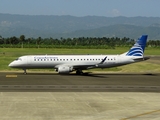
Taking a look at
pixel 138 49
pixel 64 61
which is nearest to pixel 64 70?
pixel 64 61

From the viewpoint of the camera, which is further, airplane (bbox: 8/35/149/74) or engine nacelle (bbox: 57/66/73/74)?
airplane (bbox: 8/35/149/74)

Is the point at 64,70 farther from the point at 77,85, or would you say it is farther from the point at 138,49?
the point at 138,49

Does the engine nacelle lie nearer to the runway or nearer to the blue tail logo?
the runway

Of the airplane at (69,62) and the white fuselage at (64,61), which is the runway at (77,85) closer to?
the airplane at (69,62)

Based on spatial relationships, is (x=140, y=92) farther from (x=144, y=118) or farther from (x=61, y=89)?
(x=144, y=118)

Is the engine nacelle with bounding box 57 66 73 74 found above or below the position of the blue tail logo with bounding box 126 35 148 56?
below

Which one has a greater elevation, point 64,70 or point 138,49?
point 138,49

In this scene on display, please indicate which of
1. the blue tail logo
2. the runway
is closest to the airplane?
the blue tail logo

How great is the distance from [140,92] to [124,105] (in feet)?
26.5

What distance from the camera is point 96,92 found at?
3681 centimetres

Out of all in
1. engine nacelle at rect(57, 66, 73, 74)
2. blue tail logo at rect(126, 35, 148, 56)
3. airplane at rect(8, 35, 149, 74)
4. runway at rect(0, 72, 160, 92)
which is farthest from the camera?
blue tail logo at rect(126, 35, 148, 56)

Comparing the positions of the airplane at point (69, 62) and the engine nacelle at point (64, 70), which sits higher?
the airplane at point (69, 62)

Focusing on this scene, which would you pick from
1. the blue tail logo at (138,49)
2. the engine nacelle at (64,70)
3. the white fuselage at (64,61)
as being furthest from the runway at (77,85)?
the blue tail logo at (138,49)

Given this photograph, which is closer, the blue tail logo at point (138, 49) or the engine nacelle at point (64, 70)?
the engine nacelle at point (64, 70)
